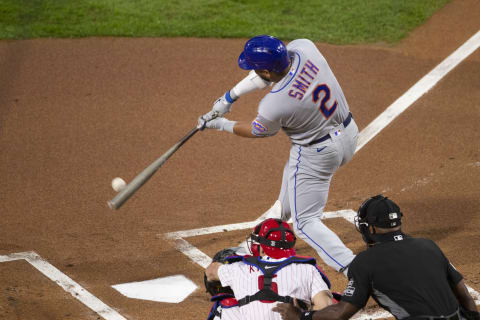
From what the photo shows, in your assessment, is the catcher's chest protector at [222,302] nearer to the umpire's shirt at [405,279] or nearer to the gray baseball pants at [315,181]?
the umpire's shirt at [405,279]

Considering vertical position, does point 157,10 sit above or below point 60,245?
above

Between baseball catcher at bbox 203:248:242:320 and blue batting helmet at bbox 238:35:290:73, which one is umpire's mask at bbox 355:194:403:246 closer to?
baseball catcher at bbox 203:248:242:320

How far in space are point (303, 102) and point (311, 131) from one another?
0.28 metres

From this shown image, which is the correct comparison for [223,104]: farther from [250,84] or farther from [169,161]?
[169,161]

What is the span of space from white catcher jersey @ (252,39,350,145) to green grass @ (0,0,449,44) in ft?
20.0

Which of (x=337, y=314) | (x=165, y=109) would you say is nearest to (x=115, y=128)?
(x=165, y=109)

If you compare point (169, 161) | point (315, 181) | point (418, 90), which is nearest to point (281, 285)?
point (315, 181)

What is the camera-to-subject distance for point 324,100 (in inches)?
212

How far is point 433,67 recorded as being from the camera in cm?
1062

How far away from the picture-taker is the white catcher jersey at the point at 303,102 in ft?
17.3

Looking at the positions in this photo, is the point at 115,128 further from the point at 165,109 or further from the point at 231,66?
the point at 231,66

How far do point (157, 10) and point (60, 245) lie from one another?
6.61 metres


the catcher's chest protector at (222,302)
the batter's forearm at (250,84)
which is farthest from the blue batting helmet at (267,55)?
the catcher's chest protector at (222,302)

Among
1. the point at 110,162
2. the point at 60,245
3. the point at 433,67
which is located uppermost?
the point at 433,67
